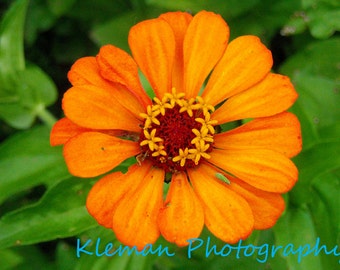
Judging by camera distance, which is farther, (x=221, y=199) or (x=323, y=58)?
(x=323, y=58)

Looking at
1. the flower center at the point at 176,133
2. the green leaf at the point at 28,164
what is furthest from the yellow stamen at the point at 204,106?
the green leaf at the point at 28,164

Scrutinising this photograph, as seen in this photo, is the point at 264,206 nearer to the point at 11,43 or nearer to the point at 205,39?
the point at 205,39

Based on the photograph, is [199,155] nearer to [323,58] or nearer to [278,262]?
[278,262]

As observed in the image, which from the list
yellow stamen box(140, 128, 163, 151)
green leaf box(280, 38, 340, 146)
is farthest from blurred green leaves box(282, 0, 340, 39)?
yellow stamen box(140, 128, 163, 151)

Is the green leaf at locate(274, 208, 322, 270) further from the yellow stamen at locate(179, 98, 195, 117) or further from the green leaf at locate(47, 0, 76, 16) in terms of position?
the green leaf at locate(47, 0, 76, 16)

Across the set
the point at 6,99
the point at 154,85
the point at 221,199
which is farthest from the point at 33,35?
the point at 221,199

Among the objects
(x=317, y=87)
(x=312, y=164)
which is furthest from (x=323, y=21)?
(x=312, y=164)

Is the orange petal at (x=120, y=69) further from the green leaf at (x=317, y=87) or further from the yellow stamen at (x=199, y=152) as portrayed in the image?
the green leaf at (x=317, y=87)
